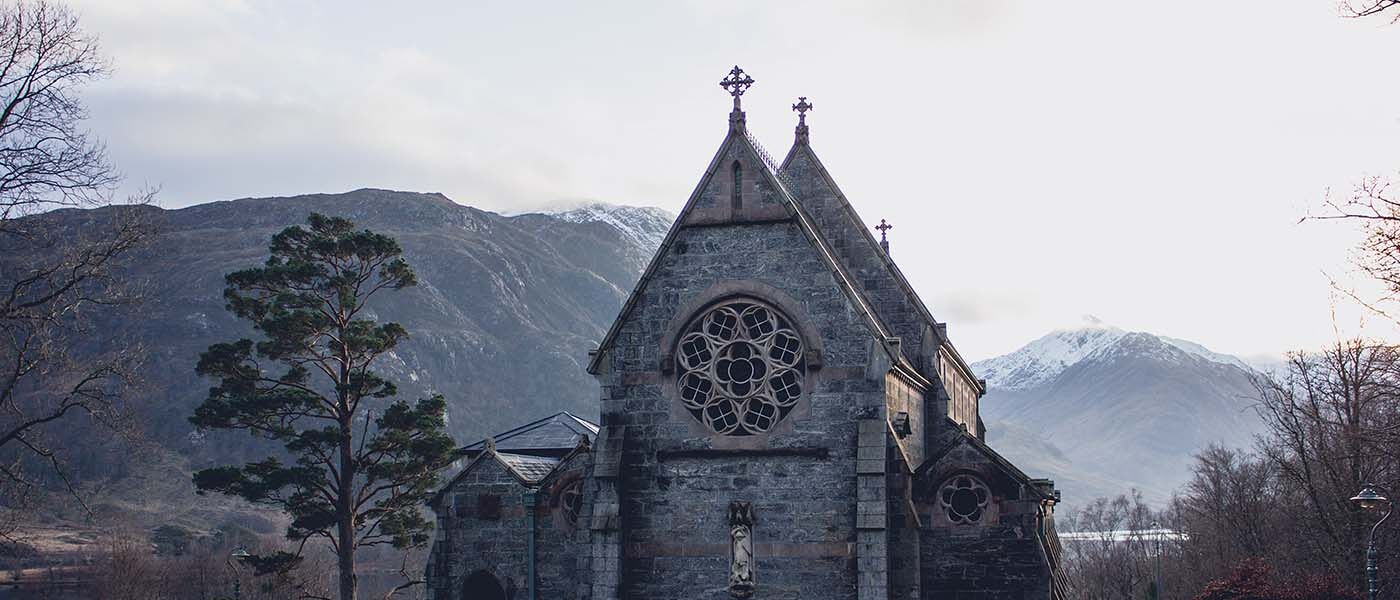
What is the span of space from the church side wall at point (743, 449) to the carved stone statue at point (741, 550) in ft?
Result: 0.65

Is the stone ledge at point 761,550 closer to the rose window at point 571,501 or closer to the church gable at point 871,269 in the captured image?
the rose window at point 571,501

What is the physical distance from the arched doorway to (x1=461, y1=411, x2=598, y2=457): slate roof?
7.25 meters

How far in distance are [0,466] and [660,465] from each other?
13750 mm

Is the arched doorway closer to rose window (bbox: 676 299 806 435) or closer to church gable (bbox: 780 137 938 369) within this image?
rose window (bbox: 676 299 806 435)

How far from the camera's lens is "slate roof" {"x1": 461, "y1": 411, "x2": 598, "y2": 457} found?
44125 millimetres

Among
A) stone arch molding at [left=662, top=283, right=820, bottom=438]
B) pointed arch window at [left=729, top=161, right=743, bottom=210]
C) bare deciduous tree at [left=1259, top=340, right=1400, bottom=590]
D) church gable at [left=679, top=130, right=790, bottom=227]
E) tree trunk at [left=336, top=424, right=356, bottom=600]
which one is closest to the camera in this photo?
stone arch molding at [left=662, top=283, right=820, bottom=438]

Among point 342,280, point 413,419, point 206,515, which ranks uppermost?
point 342,280

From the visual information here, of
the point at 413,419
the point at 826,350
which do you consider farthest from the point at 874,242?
the point at 413,419

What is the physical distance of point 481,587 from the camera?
119ft

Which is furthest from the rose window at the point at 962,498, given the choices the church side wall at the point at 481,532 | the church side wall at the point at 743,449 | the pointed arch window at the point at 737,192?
the church side wall at the point at 481,532

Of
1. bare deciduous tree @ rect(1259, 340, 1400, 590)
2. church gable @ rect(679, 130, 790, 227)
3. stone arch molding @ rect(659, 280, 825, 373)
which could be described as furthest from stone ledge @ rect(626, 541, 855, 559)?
bare deciduous tree @ rect(1259, 340, 1400, 590)

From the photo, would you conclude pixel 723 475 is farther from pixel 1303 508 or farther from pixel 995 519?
pixel 1303 508

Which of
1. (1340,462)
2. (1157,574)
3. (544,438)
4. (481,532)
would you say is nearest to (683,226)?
(481,532)

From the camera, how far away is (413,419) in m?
41.6
